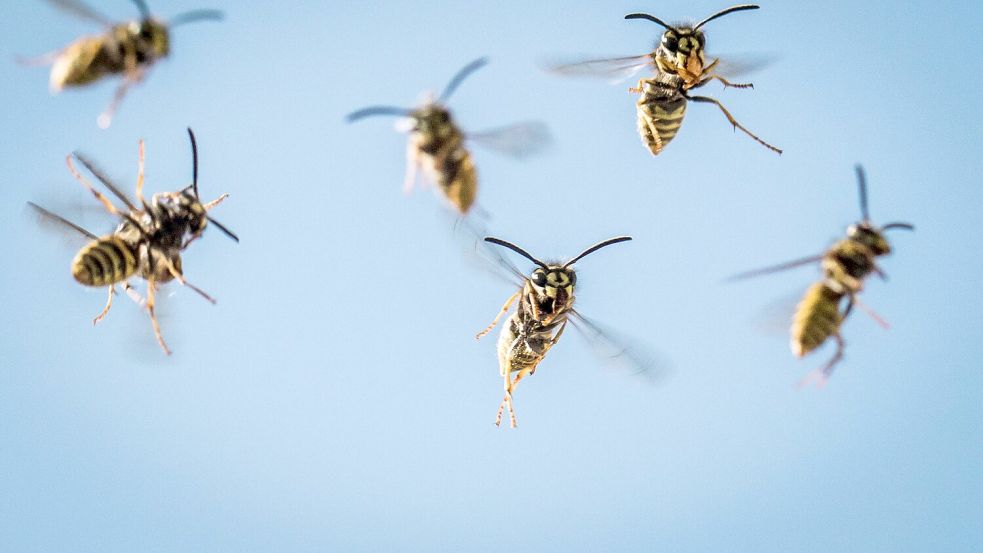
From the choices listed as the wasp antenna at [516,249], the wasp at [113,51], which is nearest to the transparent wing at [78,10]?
the wasp at [113,51]

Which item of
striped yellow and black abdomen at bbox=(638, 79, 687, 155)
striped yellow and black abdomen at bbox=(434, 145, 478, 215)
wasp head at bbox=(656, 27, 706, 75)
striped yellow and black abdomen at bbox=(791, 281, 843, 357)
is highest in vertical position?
wasp head at bbox=(656, 27, 706, 75)

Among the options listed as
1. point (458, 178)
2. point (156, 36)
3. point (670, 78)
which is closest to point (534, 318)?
point (458, 178)

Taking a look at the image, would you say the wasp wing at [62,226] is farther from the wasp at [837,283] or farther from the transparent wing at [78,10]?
the wasp at [837,283]

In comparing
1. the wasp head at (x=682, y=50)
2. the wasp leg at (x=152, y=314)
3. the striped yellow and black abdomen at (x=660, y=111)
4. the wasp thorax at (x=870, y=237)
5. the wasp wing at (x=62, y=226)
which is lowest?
the wasp leg at (x=152, y=314)

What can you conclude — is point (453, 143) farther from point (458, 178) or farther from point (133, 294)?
point (133, 294)

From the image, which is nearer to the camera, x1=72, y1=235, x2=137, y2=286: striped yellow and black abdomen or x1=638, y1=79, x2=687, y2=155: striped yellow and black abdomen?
x1=72, y1=235, x2=137, y2=286: striped yellow and black abdomen

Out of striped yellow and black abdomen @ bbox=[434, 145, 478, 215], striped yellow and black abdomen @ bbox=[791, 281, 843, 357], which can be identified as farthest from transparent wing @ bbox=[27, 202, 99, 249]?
striped yellow and black abdomen @ bbox=[791, 281, 843, 357]

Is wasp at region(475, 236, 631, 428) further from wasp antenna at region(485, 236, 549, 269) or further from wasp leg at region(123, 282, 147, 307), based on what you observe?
wasp leg at region(123, 282, 147, 307)
